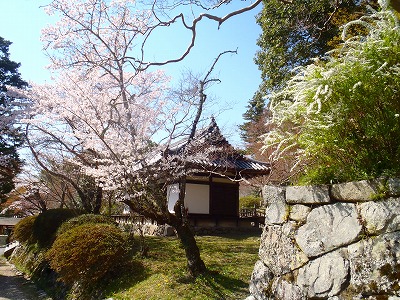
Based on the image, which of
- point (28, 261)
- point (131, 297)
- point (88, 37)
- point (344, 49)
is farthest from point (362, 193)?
point (28, 261)

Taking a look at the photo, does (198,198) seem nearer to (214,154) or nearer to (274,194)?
(214,154)

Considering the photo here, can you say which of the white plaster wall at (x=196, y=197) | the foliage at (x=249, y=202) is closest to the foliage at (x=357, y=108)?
the white plaster wall at (x=196, y=197)

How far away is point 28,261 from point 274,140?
1205 cm

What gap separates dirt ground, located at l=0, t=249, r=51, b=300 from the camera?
8.54 metres

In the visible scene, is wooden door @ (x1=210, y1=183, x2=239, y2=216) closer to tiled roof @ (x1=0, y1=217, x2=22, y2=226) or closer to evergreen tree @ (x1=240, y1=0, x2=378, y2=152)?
evergreen tree @ (x1=240, y1=0, x2=378, y2=152)

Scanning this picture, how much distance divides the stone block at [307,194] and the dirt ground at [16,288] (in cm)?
763

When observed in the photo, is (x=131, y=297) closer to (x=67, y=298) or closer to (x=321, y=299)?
(x=67, y=298)

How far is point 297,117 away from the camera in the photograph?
131 inches

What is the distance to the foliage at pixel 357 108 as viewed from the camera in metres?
2.74

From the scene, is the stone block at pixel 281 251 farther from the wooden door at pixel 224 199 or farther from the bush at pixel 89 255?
the wooden door at pixel 224 199

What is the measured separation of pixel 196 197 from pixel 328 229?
1091cm

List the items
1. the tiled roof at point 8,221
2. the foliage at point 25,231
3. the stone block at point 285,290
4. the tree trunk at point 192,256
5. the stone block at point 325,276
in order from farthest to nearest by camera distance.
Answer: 1. the tiled roof at point 8,221
2. the foliage at point 25,231
3. the tree trunk at point 192,256
4. the stone block at point 285,290
5. the stone block at point 325,276

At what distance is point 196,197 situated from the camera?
1360 centimetres

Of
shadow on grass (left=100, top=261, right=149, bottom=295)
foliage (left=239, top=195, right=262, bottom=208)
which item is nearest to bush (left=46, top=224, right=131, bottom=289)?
shadow on grass (left=100, top=261, right=149, bottom=295)
